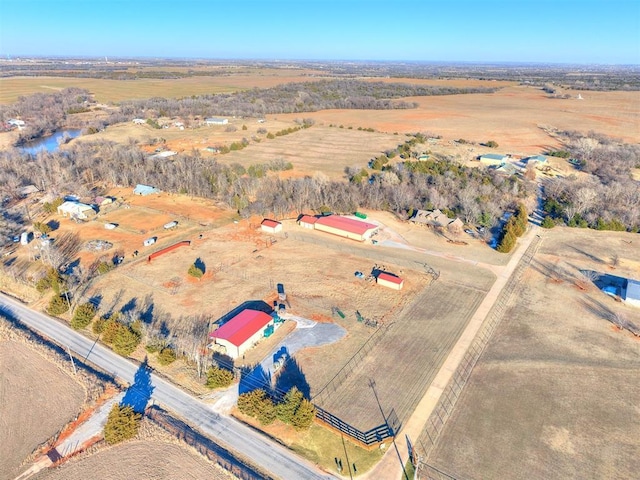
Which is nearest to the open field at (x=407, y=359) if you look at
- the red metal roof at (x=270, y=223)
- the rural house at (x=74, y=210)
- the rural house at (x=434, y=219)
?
the rural house at (x=434, y=219)

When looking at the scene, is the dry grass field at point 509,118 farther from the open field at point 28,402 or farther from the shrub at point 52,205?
the open field at point 28,402

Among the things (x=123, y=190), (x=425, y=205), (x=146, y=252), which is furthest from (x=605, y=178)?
(x=123, y=190)

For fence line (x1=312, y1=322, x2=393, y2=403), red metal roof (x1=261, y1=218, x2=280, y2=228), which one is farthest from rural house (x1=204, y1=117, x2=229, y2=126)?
fence line (x1=312, y1=322, x2=393, y2=403)

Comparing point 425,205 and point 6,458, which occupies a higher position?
point 425,205

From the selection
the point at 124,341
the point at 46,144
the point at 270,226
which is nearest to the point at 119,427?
the point at 124,341

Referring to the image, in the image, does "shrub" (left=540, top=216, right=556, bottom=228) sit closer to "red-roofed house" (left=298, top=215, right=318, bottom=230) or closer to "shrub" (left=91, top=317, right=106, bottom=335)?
"red-roofed house" (left=298, top=215, right=318, bottom=230)

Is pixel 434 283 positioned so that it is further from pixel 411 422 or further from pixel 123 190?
pixel 123 190
